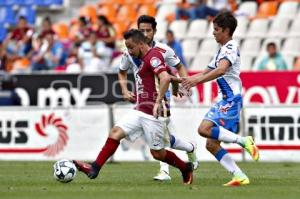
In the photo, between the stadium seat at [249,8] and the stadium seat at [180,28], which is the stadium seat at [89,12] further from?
the stadium seat at [249,8]

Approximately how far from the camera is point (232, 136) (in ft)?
42.7

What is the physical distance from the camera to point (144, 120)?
1340 centimetres

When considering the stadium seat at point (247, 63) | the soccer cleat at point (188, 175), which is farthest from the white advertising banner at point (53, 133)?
the soccer cleat at point (188, 175)

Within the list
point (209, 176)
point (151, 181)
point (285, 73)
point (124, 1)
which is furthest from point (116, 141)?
point (124, 1)

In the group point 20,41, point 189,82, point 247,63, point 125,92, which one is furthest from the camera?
point 20,41

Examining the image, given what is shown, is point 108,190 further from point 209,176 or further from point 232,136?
point 209,176

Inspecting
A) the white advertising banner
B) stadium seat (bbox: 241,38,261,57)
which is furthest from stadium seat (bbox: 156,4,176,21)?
the white advertising banner

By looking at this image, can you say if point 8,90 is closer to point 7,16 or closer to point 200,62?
point 200,62

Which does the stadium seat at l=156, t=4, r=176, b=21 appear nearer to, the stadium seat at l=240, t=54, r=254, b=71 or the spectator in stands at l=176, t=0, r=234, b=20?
the spectator in stands at l=176, t=0, r=234, b=20

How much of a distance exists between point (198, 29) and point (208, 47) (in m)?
0.96

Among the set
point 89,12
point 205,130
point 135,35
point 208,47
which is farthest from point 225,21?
point 89,12

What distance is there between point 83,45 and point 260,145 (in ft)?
22.1

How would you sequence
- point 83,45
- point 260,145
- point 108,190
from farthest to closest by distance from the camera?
1. point 83,45
2. point 260,145
3. point 108,190

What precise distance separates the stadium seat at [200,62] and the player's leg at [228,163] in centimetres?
1191
